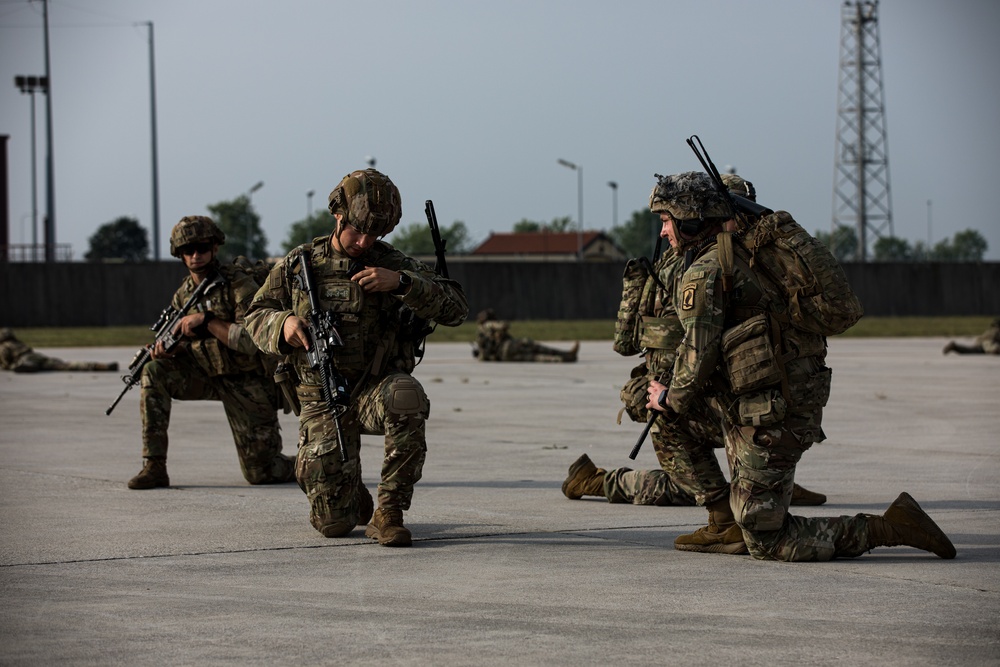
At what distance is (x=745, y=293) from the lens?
6047 millimetres

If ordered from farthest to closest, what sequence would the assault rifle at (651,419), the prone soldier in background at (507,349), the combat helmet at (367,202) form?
1. the prone soldier in background at (507,349)
2. the combat helmet at (367,202)
3. the assault rifle at (651,419)

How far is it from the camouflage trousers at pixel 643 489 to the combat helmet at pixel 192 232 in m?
2.88

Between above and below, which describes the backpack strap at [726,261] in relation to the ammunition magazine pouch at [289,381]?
above

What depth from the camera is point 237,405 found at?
29.0 feet

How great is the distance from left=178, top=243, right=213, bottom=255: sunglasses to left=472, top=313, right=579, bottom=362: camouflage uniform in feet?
43.3

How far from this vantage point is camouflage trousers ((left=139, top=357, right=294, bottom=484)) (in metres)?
8.79

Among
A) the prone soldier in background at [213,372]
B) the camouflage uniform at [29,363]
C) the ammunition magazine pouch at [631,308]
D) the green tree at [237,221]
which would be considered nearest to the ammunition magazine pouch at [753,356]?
the ammunition magazine pouch at [631,308]

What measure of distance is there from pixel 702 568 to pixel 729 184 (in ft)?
7.38

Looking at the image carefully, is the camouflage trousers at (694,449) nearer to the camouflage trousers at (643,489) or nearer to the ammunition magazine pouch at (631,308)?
the ammunition magazine pouch at (631,308)

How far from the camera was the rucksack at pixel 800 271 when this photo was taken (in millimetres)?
5914

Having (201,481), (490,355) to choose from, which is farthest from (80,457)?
(490,355)

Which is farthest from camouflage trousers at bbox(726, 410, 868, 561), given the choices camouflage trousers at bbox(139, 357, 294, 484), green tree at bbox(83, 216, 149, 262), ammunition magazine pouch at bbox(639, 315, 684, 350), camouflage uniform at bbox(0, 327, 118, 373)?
green tree at bbox(83, 216, 149, 262)

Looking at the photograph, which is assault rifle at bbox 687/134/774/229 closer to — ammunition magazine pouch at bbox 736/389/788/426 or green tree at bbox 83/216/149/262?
ammunition magazine pouch at bbox 736/389/788/426

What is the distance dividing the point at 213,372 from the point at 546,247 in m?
117
